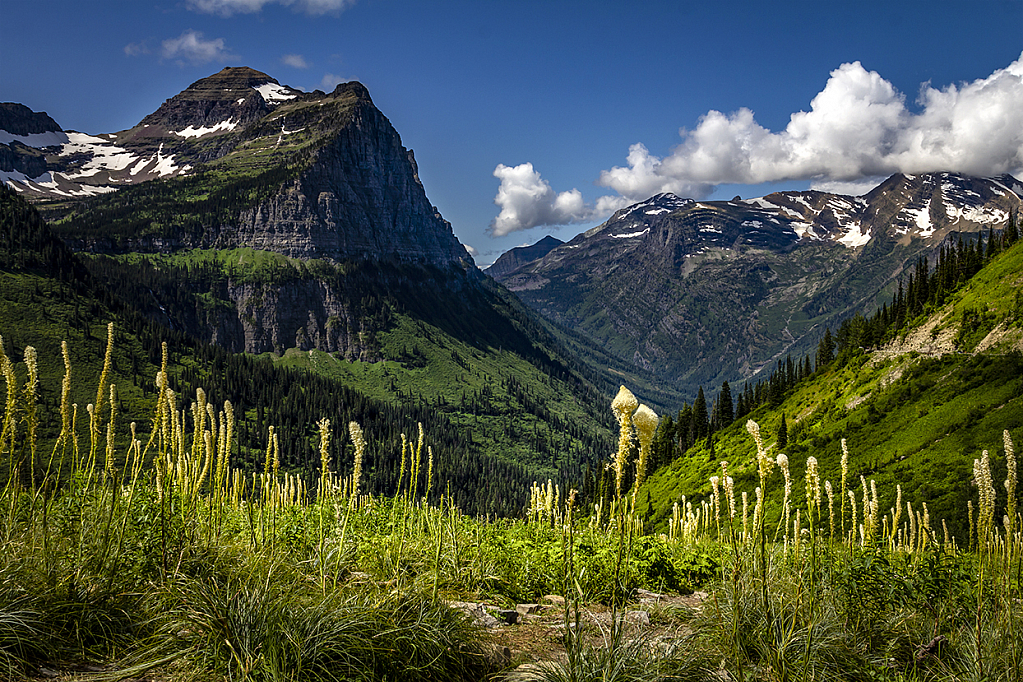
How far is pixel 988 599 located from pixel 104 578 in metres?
10.3

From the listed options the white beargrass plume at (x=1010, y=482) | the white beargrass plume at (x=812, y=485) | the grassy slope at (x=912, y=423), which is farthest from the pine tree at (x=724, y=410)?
the white beargrass plume at (x=812, y=485)

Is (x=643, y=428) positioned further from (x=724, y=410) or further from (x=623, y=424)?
(x=724, y=410)

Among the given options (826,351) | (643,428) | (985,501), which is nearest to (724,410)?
(826,351)

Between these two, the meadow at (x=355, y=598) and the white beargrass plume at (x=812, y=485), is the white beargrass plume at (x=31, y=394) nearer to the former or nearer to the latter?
the meadow at (x=355, y=598)

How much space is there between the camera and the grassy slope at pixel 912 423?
47562mm

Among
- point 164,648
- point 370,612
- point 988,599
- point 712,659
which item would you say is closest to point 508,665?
point 370,612

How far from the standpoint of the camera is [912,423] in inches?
2425

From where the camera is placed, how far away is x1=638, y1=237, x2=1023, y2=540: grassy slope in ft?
156

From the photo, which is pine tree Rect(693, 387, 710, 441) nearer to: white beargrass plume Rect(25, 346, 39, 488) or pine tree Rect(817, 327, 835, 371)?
pine tree Rect(817, 327, 835, 371)

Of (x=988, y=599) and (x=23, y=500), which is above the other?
(x=23, y=500)

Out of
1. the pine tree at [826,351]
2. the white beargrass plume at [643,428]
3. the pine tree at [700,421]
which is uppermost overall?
the pine tree at [826,351]

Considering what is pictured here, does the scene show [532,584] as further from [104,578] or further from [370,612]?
[104,578]

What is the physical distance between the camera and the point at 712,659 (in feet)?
19.9

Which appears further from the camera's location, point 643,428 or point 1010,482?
point 1010,482
